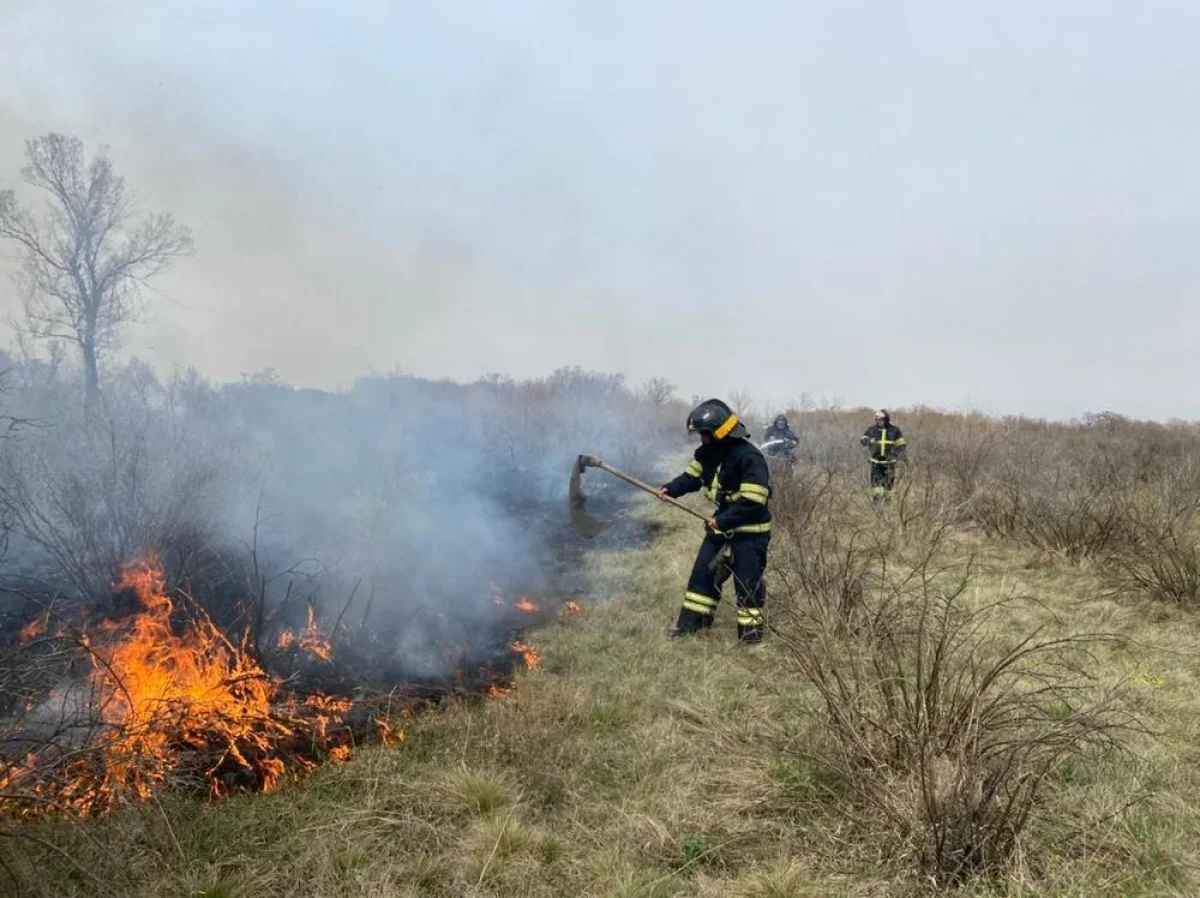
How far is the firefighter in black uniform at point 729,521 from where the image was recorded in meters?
5.89

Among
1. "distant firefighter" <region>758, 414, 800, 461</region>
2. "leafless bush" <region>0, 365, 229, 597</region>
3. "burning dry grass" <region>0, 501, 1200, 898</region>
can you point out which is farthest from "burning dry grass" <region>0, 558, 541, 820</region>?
"distant firefighter" <region>758, 414, 800, 461</region>

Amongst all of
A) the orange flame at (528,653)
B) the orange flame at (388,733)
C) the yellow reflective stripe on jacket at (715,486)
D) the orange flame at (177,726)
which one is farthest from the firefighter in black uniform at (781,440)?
the orange flame at (177,726)

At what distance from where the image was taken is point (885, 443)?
1220 cm

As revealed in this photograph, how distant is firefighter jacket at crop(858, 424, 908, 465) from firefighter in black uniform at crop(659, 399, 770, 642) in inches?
270

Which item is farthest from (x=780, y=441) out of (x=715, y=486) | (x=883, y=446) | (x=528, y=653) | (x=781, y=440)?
(x=528, y=653)

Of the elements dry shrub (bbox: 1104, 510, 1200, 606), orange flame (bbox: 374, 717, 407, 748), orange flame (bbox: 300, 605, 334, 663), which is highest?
dry shrub (bbox: 1104, 510, 1200, 606)

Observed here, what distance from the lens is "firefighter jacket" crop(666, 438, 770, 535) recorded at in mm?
5887

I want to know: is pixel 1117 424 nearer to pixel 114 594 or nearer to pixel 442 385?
pixel 442 385

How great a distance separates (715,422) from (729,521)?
0.88 m

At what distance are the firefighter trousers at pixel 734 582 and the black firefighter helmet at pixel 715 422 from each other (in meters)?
0.91

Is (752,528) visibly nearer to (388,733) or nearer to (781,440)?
(388,733)

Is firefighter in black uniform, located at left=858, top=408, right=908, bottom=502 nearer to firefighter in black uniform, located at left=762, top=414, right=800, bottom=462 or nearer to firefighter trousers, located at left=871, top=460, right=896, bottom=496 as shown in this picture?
firefighter trousers, located at left=871, top=460, right=896, bottom=496

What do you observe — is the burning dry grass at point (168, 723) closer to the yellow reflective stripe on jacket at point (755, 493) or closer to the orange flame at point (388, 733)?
the orange flame at point (388, 733)

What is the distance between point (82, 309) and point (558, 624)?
11816 millimetres
